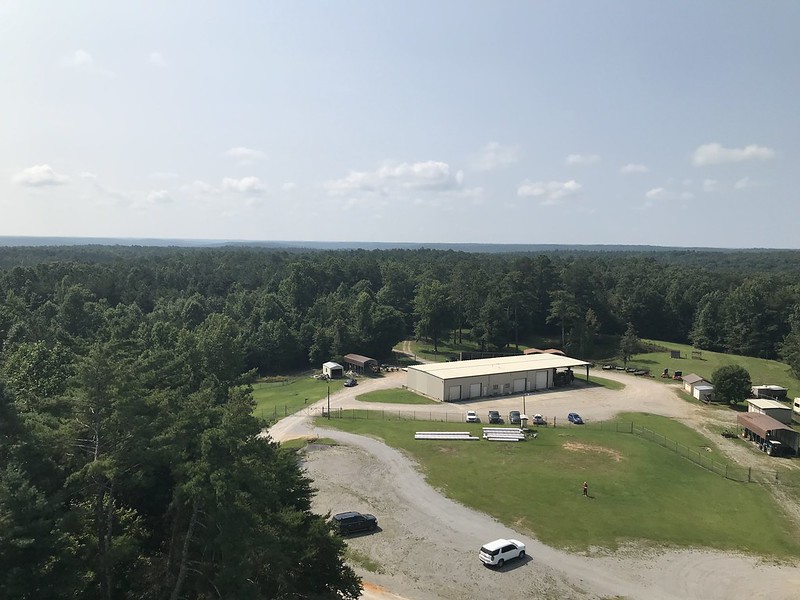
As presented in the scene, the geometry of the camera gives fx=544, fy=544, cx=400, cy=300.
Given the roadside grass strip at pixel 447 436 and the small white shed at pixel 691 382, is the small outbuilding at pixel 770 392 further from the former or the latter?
the roadside grass strip at pixel 447 436

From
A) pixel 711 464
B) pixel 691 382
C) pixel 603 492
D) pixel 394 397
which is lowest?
pixel 394 397

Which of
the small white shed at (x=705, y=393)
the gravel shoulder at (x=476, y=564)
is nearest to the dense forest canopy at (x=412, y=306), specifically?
the small white shed at (x=705, y=393)

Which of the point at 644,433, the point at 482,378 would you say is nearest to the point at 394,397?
the point at 482,378

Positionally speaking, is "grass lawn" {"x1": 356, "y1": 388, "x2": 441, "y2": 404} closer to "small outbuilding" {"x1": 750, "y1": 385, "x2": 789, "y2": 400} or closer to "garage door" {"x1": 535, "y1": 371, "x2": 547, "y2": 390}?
"garage door" {"x1": 535, "y1": 371, "x2": 547, "y2": 390}

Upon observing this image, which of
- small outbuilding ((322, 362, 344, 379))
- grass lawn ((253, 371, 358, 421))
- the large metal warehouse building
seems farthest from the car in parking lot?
small outbuilding ((322, 362, 344, 379))

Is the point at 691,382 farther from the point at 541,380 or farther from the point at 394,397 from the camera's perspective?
the point at 394,397
